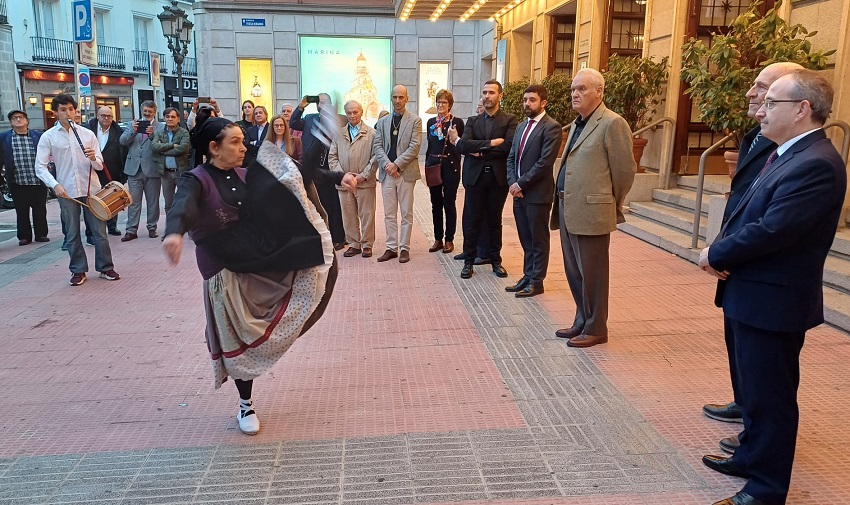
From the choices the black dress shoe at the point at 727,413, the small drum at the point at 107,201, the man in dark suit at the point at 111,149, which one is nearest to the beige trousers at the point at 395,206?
the small drum at the point at 107,201

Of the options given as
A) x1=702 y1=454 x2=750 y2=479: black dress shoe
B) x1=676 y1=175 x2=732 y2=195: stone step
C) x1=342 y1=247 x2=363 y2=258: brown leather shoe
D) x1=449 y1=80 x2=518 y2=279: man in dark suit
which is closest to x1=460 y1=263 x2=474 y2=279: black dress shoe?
x1=449 y1=80 x2=518 y2=279: man in dark suit

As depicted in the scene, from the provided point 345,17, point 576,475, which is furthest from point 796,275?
point 345,17

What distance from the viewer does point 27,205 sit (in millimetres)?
9359

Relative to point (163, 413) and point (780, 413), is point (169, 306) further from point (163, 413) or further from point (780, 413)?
point (780, 413)

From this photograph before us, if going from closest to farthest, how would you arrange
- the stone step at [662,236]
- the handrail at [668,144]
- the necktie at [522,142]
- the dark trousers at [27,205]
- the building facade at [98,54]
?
the necktie at [522,142]
the stone step at [662,236]
the dark trousers at [27,205]
the handrail at [668,144]
the building facade at [98,54]

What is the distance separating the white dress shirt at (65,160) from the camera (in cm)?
687

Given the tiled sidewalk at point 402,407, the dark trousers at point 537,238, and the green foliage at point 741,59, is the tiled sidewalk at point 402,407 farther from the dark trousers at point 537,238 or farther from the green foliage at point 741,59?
the green foliage at point 741,59

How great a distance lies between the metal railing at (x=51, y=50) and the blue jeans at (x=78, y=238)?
89.9 ft

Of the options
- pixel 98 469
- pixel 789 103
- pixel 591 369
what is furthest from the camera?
pixel 591 369

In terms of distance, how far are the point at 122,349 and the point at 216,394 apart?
130 cm

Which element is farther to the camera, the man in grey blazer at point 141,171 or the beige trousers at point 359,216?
the man in grey blazer at point 141,171

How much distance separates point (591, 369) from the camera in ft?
14.7

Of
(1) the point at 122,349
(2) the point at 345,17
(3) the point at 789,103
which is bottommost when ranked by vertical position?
(1) the point at 122,349

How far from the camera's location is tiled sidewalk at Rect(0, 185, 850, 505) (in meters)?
3.12
